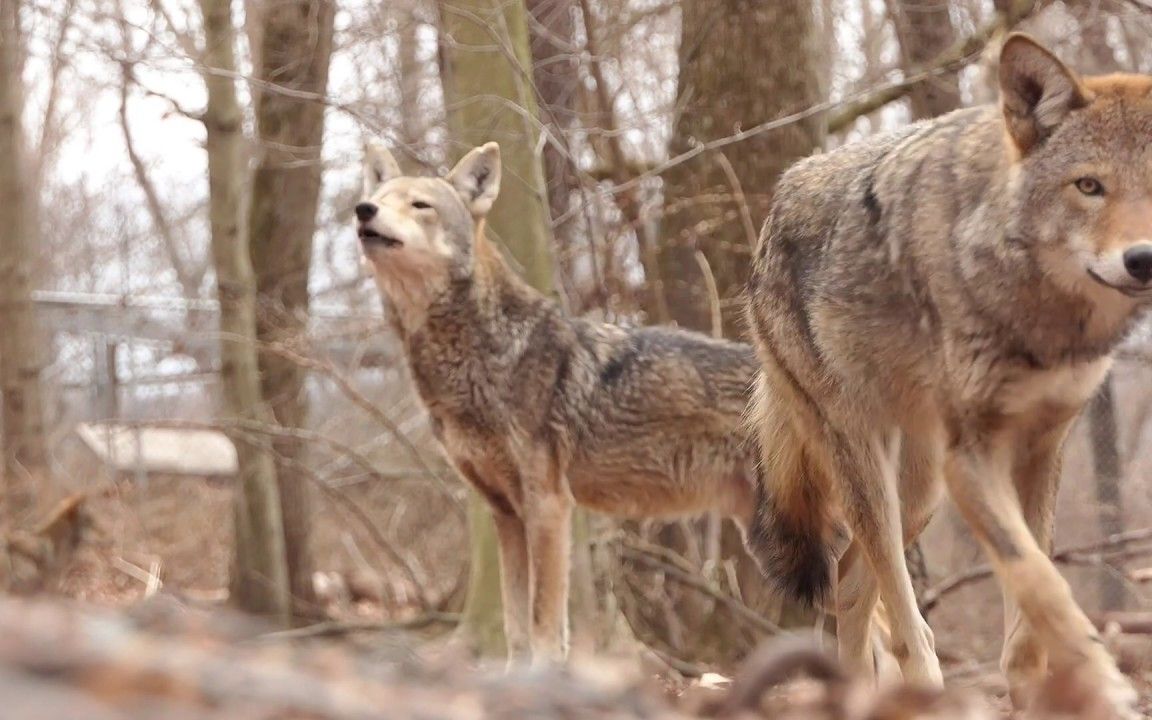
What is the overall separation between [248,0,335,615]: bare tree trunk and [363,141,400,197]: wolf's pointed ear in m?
2.48

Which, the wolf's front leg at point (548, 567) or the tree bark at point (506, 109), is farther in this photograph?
the tree bark at point (506, 109)

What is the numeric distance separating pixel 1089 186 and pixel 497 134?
4.30m

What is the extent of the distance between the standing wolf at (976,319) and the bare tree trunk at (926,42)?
5.96 m

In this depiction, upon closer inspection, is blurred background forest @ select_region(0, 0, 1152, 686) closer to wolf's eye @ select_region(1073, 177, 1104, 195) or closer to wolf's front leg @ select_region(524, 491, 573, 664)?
wolf's front leg @ select_region(524, 491, 573, 664)

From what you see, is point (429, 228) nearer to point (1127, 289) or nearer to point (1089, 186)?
point (1089, 186)

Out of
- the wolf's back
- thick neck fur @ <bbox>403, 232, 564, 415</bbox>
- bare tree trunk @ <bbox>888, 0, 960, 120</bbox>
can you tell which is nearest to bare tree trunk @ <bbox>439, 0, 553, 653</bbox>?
thick neck fur @ <bbox>403, 232, 564, 415</bbox>

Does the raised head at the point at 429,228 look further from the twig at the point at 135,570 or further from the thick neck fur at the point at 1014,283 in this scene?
the thick neck fur at the point at 1014,283

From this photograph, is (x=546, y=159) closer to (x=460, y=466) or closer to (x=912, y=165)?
(x=460, y=466)

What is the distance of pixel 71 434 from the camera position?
36.3 feet

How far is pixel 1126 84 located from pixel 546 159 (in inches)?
233

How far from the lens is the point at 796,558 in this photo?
4.91 m

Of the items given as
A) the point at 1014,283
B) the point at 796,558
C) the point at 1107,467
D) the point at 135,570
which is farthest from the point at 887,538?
the point at 1107,467

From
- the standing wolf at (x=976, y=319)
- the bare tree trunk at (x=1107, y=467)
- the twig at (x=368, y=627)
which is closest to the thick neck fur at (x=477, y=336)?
the twig at (x=368, y=627)

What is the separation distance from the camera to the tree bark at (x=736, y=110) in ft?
28.1
